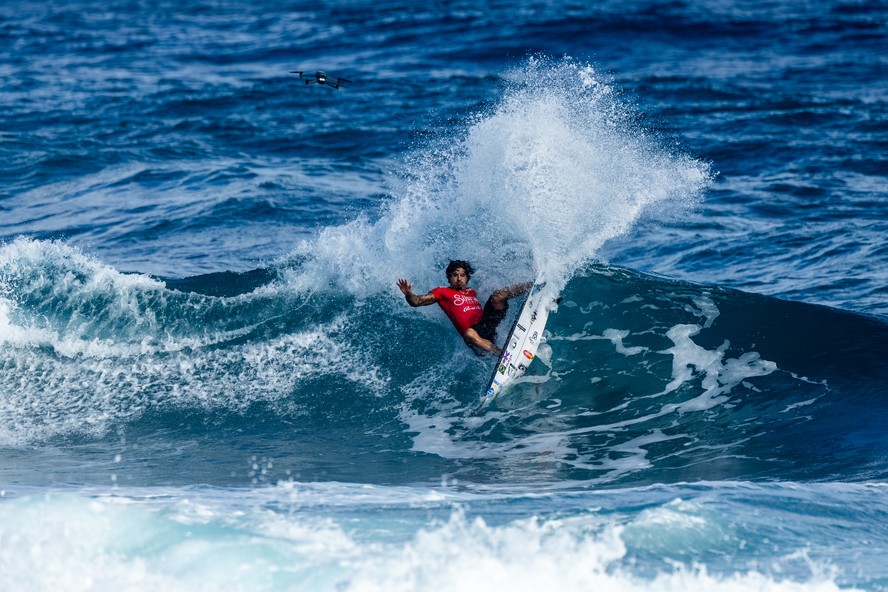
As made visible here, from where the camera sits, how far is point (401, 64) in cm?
2884

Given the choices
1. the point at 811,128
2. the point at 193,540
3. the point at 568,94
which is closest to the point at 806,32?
the point at 811,128

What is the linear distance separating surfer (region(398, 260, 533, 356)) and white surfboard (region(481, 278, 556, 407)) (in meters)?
0.20

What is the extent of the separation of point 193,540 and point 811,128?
62.2ft

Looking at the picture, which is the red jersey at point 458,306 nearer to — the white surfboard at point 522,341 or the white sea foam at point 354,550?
the white surfboard at point 522,341

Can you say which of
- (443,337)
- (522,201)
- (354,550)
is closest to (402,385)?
(443,337)

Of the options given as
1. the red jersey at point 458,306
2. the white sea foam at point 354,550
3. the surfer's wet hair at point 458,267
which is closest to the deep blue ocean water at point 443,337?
the white sea foam at point 354,550

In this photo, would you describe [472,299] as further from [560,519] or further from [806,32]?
[806,32]

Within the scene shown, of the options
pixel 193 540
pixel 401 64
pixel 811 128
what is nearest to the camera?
pixel 193 540

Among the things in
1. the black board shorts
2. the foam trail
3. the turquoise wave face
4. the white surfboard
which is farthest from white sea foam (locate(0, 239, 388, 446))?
the white surfboard

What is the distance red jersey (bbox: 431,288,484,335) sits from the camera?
12.2 meters

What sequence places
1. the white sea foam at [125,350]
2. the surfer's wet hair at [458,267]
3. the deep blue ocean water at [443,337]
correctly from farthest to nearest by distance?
the surfer's wet hair at [458,267] → the white sea foam at [125,350] → the deep blue ocean water at [443,337]

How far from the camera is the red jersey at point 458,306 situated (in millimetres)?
12188

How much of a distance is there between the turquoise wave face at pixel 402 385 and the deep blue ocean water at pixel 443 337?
0.15 feet

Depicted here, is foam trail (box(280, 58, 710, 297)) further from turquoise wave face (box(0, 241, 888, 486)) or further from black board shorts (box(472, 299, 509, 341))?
black board shorts (box(472, 299, 509, 341))
